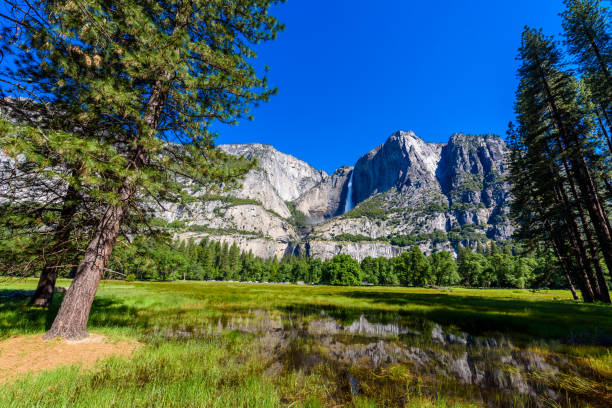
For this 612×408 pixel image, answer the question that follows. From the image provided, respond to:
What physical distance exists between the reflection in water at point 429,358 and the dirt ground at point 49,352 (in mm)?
2712

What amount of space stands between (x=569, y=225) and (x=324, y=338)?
23009 millimetres

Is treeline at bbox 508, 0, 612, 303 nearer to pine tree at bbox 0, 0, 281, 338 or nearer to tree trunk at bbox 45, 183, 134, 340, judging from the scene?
pine tree at bbox 0, 0, 281, 338

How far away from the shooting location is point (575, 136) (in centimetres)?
1592

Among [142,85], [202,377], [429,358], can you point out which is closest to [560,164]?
[429,358]

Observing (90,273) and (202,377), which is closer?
(202,377)

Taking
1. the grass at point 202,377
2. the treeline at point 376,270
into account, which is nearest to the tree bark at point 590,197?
the grass at point 202,377

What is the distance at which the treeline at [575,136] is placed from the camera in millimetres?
15445

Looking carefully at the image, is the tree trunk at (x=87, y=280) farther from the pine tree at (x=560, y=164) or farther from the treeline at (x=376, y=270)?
the treeline at (x=376, y=270)

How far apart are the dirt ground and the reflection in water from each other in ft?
8.90

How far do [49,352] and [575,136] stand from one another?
28930 millimetres

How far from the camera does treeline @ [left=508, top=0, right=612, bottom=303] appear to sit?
608 inches

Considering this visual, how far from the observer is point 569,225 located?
1825cm

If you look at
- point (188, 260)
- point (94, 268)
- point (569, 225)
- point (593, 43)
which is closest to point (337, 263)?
point (188, 260)

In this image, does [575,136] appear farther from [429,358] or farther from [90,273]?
[90,273]
